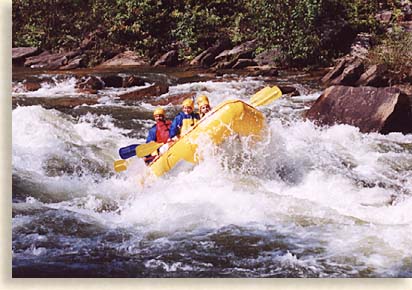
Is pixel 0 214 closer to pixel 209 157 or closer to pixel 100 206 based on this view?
pixel 100 206

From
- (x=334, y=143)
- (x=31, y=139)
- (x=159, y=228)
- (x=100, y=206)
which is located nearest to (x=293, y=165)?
(x=334, y=143)

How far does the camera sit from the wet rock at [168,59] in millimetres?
3703

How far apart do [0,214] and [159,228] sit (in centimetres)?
74

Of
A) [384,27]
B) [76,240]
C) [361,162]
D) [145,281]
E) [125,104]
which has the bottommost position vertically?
[145,281]

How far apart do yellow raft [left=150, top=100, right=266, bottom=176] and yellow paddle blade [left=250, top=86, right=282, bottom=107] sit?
6cm

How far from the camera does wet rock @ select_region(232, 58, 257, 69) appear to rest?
3705 millimetres

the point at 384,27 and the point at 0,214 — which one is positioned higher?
the point at 384,27

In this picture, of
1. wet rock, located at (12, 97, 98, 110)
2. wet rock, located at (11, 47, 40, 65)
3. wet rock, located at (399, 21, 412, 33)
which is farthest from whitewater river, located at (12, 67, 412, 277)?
wet rock, located at (399, 21, 412, 33)

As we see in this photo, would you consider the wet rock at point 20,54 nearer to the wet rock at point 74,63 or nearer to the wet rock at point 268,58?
the wet rock at point 74,63

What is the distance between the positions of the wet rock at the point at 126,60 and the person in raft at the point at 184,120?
310 mm

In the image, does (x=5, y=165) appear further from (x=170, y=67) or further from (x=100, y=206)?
(x=170, y=67)

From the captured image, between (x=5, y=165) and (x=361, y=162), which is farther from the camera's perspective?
(x=361, y=162)

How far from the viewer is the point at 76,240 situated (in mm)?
3361

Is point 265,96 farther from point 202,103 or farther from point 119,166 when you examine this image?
point 119,166
